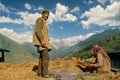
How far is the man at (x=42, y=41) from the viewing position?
34.2 ft

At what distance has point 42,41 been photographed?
10.4 meters

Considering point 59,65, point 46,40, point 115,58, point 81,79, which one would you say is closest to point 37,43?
point 46,40

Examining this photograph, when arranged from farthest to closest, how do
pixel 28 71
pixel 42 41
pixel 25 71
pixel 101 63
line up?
pixel 25 71
pixel 28 71
pixel 101 63
pixel 42 41

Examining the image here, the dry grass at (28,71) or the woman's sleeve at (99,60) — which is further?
the woman's sleeve at (99,60)

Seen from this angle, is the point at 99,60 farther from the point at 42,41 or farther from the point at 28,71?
the point at 28,71

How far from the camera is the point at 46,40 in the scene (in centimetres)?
1061

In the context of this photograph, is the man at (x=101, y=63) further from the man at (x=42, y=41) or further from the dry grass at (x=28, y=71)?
the man at (x=42, y=41)

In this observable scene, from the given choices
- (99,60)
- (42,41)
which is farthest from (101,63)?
(42,41)

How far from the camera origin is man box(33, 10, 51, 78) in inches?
411

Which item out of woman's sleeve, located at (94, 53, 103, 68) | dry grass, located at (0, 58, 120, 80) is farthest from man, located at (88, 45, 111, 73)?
dry grass, located at (0, 58, 120, 80)

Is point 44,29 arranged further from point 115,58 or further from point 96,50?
point 115,58

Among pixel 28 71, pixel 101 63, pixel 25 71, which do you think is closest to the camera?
pixel 101 63

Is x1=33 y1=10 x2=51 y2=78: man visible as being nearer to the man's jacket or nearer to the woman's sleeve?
the man's jacket

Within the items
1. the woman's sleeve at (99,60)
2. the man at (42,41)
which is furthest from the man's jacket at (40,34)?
the woman's sleeve at (99,60)
